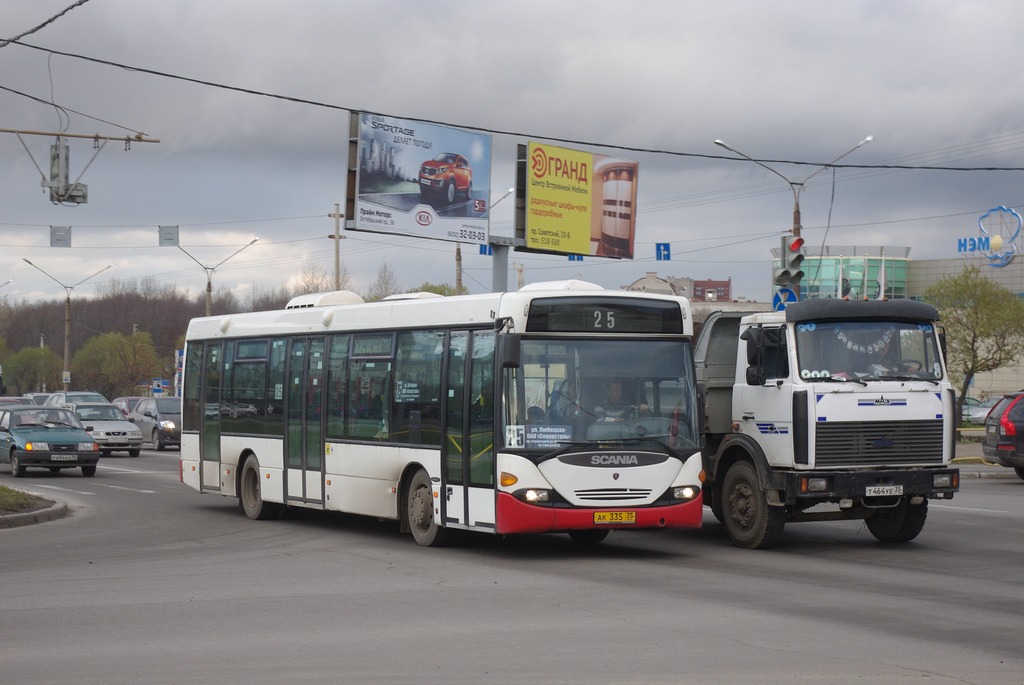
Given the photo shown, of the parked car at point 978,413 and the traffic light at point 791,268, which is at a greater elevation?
the traffic light at point 791,268

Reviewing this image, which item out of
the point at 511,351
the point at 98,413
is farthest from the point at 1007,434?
the point at 98,413

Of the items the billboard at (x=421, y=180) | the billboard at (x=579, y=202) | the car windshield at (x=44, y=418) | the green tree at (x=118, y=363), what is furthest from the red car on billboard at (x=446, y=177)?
the green tree at (x=118, y=363)

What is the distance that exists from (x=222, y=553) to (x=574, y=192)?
26906 mm

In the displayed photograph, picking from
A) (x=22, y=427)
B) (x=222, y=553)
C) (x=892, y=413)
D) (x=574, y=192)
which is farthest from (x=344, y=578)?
(x=574, y=192)

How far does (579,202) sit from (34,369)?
9765 centimetres

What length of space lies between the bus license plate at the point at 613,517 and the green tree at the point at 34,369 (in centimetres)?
11848

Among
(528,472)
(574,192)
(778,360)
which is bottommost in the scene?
(528,472)

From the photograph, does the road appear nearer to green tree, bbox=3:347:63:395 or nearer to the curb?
the curb

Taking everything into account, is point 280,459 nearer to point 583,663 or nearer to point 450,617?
point 450,617

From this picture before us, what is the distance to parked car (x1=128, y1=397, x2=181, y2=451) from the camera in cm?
4612

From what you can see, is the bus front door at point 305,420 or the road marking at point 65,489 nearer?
the bus front door at point 305,420

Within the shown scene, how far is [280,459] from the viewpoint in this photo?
18828mm

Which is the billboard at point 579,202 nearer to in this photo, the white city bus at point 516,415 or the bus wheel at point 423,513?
the white city bus at point 516,415

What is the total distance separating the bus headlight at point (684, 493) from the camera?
47.1 feet
